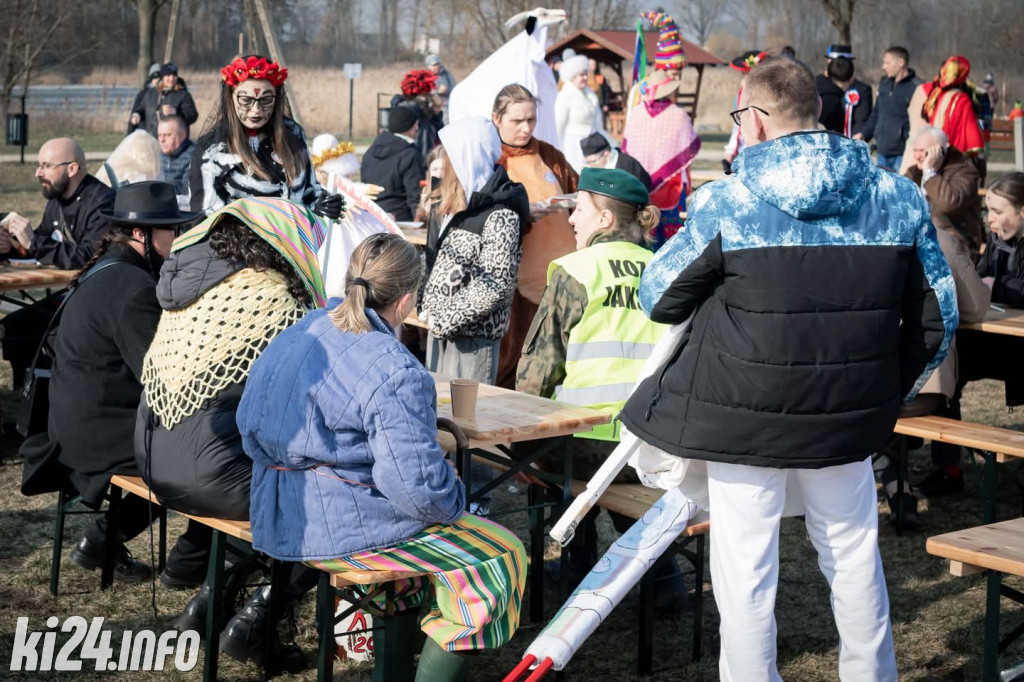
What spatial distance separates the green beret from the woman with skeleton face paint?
4.69 ft

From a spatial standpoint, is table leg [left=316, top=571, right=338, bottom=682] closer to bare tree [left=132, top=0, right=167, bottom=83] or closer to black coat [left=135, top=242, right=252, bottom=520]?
black coat [left=135, top=242, right=252, bottom=520]

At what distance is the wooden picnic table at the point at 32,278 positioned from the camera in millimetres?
5938

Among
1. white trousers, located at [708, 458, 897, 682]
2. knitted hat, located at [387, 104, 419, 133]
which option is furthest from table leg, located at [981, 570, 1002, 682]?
knitted hat, located at [387, 104, 419, 133]

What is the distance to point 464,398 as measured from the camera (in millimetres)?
3633

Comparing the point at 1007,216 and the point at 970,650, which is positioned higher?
the point at 1007,216

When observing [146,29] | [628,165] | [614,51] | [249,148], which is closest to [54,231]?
[249,148]

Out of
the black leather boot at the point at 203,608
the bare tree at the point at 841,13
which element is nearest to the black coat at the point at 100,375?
the black leather boot at the point at 203,608

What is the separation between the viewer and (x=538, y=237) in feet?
17.0

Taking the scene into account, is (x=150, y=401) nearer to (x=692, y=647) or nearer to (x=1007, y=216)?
(x=692, y=647)

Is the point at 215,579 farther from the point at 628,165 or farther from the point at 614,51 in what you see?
the point at 614,51

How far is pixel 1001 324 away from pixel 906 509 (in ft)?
3.09

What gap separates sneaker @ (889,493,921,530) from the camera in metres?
5.13

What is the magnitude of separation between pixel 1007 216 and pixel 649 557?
3221 mm

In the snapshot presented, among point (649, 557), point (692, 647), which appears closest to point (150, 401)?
point (649, 557)
